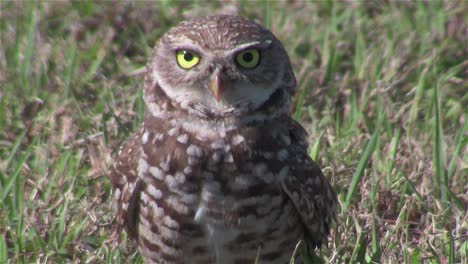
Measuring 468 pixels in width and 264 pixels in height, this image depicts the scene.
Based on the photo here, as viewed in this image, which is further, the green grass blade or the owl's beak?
the green grass blade

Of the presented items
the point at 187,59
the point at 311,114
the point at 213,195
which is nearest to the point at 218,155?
the point at 213,195

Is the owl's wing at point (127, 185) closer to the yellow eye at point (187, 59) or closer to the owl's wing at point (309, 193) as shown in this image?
the yellow eye at point (187, 59)

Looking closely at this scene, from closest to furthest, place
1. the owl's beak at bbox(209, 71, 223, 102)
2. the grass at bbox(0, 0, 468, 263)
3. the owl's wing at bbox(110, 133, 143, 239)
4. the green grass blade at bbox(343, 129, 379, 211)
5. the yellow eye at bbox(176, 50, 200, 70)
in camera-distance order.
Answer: the owl's beak at bbox(209, 71, 223, 102)
the yellow eye at bbox(176, 50, 200, 70)
the owl's wing at bbox(110, 133, 143, 239)
the grass at bbox(0, 0, 468, 263)
the green grass blade at bbox(343, 129, 379, 211)

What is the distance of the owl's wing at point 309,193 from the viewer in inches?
155

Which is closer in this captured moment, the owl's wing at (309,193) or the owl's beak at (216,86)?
the owl's beak at (216,86)

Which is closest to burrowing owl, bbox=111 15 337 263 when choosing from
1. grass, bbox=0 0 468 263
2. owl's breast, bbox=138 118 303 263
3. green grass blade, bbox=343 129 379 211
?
owl's breast, bbox=138 118 303 263

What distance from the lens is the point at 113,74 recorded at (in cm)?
601

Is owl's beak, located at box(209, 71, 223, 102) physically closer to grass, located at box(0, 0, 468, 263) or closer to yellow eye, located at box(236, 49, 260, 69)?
yellow eye, located at box(236, 49, 260, 69)

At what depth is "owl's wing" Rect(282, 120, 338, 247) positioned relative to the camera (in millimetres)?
3939

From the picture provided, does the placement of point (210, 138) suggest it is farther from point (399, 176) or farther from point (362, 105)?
point (362, 105)

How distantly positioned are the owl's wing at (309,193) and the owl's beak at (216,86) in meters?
0.42

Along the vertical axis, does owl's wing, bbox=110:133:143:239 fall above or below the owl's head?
below

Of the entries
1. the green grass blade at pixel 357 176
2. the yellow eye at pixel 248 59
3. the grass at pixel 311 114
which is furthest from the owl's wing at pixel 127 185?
the green grass blade at pixel 357 176

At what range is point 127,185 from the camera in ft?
13.1
